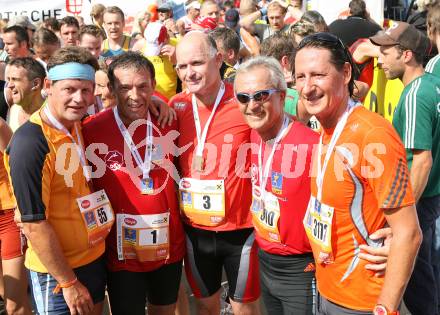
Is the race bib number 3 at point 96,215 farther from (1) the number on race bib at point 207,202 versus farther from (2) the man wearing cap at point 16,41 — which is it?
(2) the man wearing cap at point 16,41

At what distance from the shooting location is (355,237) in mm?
2328

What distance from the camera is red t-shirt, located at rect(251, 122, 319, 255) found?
291 cm

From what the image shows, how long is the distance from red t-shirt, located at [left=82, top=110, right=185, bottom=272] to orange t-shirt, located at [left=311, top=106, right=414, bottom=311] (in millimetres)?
1133

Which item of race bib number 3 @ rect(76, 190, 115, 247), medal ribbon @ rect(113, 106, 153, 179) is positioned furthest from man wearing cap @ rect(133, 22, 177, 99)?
race bib number 3 @ rect(76, 190, 115, 247)

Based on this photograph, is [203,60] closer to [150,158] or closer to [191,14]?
[150,158]

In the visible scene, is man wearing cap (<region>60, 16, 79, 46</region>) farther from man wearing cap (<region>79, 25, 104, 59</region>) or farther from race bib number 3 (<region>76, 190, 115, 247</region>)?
race bib number 3 (<region>76, 190, 115, 247</region>)

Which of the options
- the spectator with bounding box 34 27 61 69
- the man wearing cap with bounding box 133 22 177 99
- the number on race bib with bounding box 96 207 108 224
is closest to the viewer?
the number on race bib with bounding box 96 207 108 224

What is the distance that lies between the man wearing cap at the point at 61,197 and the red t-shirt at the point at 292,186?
39.7 inches

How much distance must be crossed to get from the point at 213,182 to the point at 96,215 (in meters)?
0.76

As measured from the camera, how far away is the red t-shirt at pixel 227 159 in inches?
131

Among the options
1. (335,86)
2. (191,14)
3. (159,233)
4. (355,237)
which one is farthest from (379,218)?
(191,14)

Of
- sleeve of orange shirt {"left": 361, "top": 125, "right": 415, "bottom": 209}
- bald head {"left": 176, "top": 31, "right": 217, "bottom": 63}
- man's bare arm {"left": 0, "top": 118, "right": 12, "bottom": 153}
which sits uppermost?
bald head {"left": 176, "top": 31, "right": 217, "bottom": 63}

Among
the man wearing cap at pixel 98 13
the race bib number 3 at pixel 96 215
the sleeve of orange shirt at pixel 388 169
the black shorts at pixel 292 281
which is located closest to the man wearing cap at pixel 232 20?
the man wearing cap at pixel 98 13

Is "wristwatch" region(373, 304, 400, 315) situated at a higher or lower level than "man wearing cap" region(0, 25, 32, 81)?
lower
